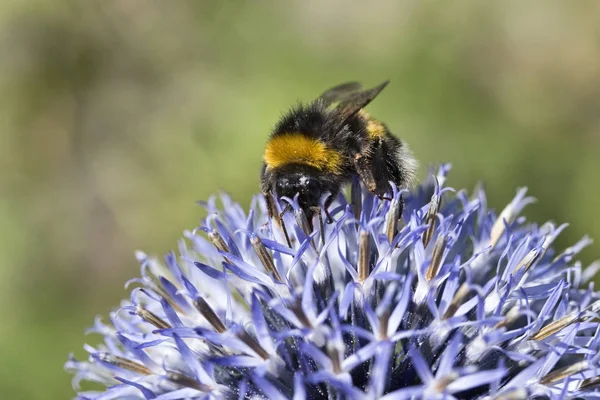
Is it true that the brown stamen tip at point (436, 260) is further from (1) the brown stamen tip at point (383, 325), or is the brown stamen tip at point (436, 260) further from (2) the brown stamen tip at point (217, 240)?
(2) the brown stamen tip at point (217, 240)

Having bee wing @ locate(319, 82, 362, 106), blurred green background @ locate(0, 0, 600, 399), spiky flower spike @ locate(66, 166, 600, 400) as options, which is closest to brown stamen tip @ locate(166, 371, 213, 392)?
spiky flower spike @ locate(66, 166, 600, 400)

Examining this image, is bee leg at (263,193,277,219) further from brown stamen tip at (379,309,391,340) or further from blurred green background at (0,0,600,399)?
blurred green background at (0,0,600,399)

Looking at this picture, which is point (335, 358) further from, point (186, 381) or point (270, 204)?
point (270, 204)

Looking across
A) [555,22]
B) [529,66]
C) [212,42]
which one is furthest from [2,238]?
[555,22]

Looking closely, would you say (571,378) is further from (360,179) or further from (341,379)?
(360,179)

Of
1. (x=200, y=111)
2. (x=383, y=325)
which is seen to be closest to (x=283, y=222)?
(x=383, y=325)
